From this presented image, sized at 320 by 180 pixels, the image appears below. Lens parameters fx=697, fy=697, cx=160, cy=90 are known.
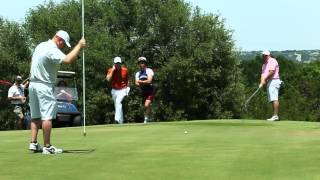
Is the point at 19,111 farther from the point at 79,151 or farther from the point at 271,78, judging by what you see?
the point at 79,151

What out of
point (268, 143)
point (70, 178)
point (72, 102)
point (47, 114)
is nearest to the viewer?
point (70, 178)

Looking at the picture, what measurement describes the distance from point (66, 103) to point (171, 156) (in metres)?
20.0

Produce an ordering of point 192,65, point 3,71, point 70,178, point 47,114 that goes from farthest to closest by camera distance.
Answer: point 3,71, point 192,65, point 47,114, point 70,178

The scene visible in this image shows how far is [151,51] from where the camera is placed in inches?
2398

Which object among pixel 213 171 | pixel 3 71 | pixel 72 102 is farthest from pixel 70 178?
pixel 3 71

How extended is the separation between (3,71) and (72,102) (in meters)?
34.2

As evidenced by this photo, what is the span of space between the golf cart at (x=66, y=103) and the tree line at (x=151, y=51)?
23133 millimetres

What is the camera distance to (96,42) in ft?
190

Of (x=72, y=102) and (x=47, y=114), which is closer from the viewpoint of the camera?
(x=47, y=114)

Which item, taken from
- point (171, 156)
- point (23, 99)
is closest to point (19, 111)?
point (23, 99)

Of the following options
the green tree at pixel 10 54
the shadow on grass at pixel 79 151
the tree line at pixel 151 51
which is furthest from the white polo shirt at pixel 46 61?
the green tree at pixel 10 54

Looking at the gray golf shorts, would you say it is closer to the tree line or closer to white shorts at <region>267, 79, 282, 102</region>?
white shorts at <region>267, 79, 282, 102</region>

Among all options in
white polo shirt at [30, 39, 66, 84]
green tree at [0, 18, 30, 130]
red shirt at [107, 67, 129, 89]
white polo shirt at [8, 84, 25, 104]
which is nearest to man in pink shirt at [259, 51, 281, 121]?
red shirt at [107, 67, 129, 89]

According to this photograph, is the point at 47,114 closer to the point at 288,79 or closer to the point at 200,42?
the point at 200,42
